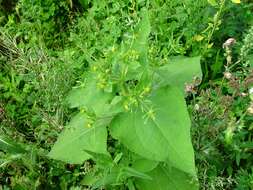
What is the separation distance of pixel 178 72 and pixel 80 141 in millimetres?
554

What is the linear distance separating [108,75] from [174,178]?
2.28ft

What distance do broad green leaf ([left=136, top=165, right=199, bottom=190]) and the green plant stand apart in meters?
0.03

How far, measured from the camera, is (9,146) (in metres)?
2.68

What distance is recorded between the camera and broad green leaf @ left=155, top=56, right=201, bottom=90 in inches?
87.6

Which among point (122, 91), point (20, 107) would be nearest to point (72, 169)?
point (20, 107)

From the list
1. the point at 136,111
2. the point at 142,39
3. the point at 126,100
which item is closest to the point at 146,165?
the point at 136,111

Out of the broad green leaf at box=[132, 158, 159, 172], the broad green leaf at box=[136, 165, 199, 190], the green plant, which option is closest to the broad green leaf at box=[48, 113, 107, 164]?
the green plant

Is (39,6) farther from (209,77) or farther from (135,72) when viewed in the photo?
(135,72)

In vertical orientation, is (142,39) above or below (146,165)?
above

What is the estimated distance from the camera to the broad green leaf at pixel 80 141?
2230mm

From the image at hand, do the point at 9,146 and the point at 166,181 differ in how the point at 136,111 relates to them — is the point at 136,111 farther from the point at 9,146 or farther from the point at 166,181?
the point at 9,146

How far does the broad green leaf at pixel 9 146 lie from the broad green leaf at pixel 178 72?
934 millimetres

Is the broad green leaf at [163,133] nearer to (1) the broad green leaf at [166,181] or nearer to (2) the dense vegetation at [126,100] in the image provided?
(2) the dense vegetation at [126,100]

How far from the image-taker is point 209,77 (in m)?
3.17
